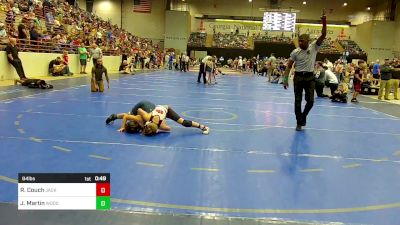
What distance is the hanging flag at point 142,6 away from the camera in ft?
155

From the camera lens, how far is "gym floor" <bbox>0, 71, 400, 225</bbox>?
3.55m

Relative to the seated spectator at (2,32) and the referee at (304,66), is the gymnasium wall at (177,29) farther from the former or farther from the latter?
the referee at (304,66)

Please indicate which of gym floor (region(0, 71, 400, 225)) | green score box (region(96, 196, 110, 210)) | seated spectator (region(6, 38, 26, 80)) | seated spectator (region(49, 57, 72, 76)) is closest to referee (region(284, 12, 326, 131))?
gym floor (region(0, 71, 400, 225))

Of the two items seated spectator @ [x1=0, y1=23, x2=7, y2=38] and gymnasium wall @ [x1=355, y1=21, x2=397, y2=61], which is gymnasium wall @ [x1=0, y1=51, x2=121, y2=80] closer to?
seated spectator @ [x1=0, y1=23, x2=7, y2=38]

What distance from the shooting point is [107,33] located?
109 ft

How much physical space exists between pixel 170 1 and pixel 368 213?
46976 mm

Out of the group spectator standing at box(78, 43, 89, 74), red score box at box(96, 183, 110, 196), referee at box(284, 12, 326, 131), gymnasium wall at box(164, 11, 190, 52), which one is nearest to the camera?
red score box at box(96, 183, 110, 196)

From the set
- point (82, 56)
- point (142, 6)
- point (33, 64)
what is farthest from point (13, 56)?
point (142, 6)

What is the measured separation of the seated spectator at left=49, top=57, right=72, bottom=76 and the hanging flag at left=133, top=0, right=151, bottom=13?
29923mm

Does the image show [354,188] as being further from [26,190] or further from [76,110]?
[76,110]
